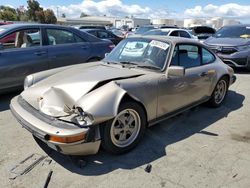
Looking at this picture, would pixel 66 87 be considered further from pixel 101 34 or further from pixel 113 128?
pixel 101 34

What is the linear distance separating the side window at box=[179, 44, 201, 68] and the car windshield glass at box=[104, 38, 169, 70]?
0.35 meters

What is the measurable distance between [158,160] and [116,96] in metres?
0.96

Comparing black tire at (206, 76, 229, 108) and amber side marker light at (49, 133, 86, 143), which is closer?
amber side marker light at (49, 133, 86, 143)

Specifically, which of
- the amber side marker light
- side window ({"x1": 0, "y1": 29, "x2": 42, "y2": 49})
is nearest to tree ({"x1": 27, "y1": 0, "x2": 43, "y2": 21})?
side window ({"x1": 0, "y1": 29, "x2": 42, "y2": 49})

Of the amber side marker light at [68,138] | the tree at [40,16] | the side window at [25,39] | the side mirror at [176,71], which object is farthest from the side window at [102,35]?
the tree at [40,16]

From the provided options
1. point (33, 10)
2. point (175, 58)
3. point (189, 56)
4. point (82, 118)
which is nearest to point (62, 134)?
point (82, 118)

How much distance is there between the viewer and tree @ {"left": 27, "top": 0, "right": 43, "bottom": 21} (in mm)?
58263

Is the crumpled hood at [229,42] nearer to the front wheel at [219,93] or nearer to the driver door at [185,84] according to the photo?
the front wheel at [219,93]

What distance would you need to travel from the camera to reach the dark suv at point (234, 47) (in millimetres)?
8798

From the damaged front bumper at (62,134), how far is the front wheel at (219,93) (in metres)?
3.00

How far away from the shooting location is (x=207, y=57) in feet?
16.8

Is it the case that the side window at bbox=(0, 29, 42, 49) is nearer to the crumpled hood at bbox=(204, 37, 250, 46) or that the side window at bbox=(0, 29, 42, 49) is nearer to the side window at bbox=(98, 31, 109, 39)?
the crumpled hood at bbox=(204, 37, 250, 46)

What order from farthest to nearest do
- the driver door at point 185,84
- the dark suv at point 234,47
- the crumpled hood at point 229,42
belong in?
the crumpled hood at point 229,42 → the dark suv at point 234,47 → the driver door at point 185,84

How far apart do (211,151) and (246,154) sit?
1.46ft
